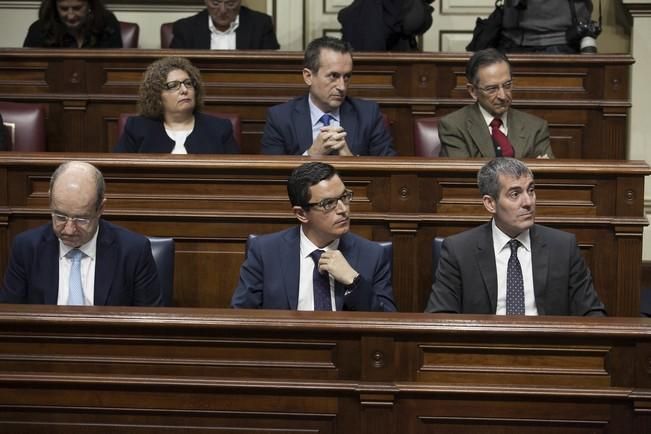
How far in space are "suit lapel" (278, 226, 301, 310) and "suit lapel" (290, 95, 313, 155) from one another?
3.94 ft

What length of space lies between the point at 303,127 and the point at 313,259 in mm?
1273

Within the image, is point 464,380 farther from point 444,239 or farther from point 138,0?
point 138,0

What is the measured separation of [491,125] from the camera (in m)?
4.53

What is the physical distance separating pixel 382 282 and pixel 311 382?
89 cm

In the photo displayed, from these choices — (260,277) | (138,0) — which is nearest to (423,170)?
(260,277)

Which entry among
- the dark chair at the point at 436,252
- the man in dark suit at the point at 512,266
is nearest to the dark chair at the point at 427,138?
the dark chair at the point at 436,252

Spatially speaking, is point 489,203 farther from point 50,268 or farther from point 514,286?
point 50,268

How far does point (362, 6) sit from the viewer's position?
5590mm

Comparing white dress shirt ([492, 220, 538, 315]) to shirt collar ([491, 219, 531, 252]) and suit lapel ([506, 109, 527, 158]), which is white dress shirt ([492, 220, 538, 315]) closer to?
shirt collar ([491, 219, 531, 252])

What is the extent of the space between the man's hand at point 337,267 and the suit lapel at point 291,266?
0.33ft

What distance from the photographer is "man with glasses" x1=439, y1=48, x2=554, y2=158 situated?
4.46 m

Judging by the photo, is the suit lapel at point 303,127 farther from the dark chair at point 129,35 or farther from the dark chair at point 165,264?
the dark chair at point 129,35

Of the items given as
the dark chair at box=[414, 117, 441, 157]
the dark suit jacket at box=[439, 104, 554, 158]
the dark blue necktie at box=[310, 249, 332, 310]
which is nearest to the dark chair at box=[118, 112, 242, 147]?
the dark chair at box=[414, 117, 441, 157]

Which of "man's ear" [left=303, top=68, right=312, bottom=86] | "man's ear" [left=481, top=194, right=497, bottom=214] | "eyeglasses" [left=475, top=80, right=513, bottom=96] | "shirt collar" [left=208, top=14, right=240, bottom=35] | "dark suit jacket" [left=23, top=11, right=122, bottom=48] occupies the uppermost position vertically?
"shirt collar" [left=208, top=14, right=240, bottom=35]
